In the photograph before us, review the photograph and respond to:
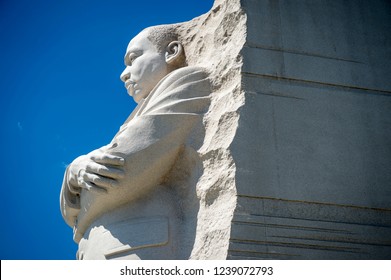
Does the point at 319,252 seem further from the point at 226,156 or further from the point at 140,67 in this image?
the point at 140,67

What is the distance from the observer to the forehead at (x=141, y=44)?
6016 millimetres

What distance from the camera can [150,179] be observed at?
523 cm

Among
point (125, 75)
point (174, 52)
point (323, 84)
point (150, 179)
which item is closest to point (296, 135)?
point (323, 84)

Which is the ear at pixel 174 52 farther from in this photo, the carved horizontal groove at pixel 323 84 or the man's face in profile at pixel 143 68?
the carved horizontal groove at pixel 323 84

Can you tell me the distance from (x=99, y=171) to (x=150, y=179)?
0.39 m

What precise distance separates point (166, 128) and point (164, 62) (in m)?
0.99

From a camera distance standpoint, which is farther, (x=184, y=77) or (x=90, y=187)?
(x=184, y=77)

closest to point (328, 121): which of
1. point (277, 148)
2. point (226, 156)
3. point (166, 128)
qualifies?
point (277, 148)

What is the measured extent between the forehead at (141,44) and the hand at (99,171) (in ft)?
3.84

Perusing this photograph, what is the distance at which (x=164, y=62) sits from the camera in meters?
5.96

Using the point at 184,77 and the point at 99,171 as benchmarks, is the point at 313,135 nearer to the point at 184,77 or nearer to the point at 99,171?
the point at 184,77

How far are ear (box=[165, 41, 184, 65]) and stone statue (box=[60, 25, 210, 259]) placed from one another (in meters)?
0.49

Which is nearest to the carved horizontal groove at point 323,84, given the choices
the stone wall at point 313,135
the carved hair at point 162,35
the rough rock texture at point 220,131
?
the stone wall at point 313,135
